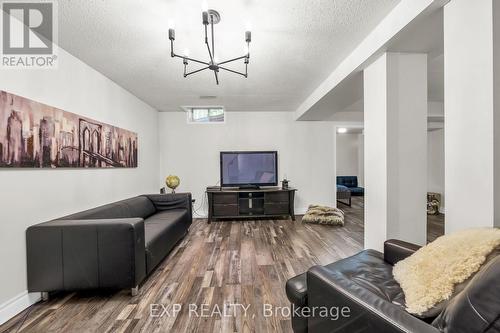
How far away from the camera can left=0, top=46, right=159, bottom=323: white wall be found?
1584 mm

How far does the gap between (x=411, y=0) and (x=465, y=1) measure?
0.35 metres

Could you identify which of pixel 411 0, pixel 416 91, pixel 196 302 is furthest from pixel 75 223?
pixel 416 91

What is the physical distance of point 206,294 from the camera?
183cm

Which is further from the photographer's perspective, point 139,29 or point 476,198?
point 139,29

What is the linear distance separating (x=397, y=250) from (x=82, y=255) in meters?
2.47

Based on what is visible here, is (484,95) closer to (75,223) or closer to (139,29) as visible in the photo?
(139,29)

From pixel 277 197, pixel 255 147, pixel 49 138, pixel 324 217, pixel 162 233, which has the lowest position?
pixel 324 217

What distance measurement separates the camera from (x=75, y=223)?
5.76ft

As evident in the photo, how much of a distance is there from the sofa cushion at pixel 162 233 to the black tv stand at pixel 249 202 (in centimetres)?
95

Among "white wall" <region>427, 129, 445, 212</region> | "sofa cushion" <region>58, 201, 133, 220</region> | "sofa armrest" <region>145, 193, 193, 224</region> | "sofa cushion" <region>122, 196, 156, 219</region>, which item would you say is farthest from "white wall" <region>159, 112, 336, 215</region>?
"white wall" <region>427, 129, 445, 212</region>

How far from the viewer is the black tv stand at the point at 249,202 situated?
4.16 m

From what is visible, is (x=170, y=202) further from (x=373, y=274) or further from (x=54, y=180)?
A: (x=373, y=274)

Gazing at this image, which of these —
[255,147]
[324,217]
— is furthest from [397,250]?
Answer: [255,147]

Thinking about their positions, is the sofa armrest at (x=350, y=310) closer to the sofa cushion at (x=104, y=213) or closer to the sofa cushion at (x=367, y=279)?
the sofa cushion at (x=367, y=279)
